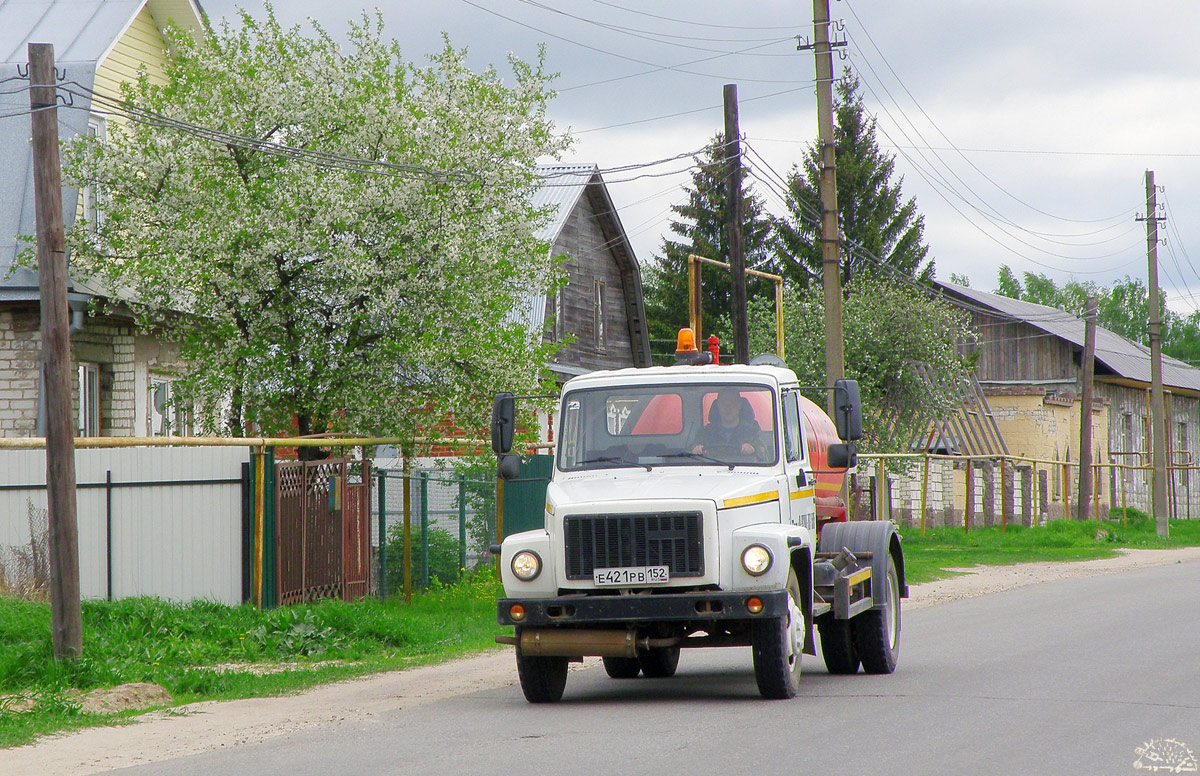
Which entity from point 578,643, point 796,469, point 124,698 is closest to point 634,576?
point 578,643

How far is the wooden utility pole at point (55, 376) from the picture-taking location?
12.5 m

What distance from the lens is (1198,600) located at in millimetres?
19297

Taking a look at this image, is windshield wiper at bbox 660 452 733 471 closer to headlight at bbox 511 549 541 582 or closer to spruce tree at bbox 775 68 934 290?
headlight at bbox 511 549 541 582

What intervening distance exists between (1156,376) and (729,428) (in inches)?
1340

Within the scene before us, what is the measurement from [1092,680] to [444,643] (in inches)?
272

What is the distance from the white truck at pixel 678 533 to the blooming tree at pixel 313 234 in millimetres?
6277

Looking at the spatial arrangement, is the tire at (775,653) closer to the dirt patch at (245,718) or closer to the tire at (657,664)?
the tire at (657,664)

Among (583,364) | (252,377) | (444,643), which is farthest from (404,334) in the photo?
(583,364)

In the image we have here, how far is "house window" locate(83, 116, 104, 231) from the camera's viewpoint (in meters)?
18.6

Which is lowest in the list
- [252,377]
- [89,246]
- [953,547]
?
[953,547]

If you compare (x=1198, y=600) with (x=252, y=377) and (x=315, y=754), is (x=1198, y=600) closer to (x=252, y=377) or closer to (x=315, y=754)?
(x=252, y=377)

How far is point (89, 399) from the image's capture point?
21.0m

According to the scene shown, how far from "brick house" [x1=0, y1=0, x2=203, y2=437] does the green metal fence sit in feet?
10.9

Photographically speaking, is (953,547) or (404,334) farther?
(953,547)
